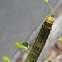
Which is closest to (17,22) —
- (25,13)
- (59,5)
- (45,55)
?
(25,13)

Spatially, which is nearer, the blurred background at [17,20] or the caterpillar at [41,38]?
the caterpillar at [41,38]

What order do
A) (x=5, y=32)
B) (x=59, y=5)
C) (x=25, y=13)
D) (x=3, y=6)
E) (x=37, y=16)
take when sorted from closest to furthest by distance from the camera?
(x=3, y=6)
(x=5, y=32)
(x=25, y=13)
(x=37, y=16)
(x=59, y=5)

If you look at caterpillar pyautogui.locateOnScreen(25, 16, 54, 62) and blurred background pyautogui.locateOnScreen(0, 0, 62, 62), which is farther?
blurred background pyautogui.locateOnScreen(0, 0, 62, 62)

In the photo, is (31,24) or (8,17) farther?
(31,24)

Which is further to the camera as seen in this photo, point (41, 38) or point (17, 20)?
point (17, 20)

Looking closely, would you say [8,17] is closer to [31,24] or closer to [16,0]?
A: [16,0]

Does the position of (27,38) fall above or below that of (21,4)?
below

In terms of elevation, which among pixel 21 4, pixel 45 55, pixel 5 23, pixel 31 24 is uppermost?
pixel 21 4

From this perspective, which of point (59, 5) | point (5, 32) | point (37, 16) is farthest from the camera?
point (59, 5)
